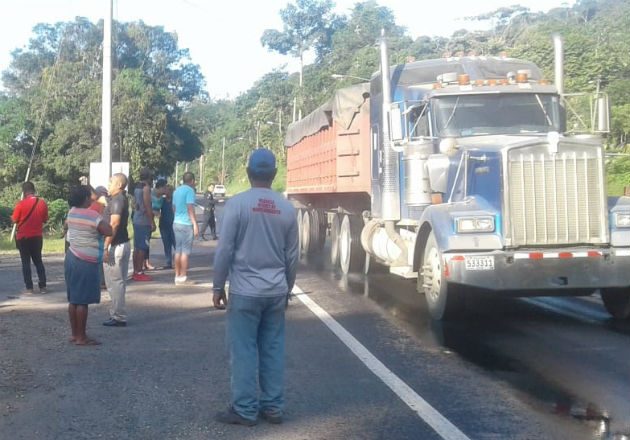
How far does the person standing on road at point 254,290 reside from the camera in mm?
5750

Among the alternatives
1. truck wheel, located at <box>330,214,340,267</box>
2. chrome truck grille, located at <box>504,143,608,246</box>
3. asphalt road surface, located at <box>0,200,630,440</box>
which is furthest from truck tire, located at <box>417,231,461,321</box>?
truck wheel, located at <box>330,214,340,267</box>

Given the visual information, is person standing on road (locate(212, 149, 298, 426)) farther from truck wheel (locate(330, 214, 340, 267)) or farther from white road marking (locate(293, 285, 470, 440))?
truck wheel (locate(330, 214, 340, 267))

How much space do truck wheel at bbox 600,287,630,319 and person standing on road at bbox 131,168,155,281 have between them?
303 inches

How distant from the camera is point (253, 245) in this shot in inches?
227

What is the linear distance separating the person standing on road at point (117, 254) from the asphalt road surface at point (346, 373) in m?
0.27

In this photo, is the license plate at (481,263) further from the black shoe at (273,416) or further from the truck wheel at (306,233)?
the truck wheel at (306,233)

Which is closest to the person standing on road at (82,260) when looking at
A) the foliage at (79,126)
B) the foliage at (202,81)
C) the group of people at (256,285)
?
the group of people at (256,285)

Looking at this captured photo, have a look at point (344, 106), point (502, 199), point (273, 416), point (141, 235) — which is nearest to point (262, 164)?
point (273, 416)

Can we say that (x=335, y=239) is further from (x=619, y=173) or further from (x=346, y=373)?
(x=619, y=173)

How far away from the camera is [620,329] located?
31.3ft

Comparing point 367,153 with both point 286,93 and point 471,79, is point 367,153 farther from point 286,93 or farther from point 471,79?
point 286,93

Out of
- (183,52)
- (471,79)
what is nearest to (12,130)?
(183,52)

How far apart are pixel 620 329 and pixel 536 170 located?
2060 mm

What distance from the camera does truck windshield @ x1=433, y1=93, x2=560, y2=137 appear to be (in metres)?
10.9
